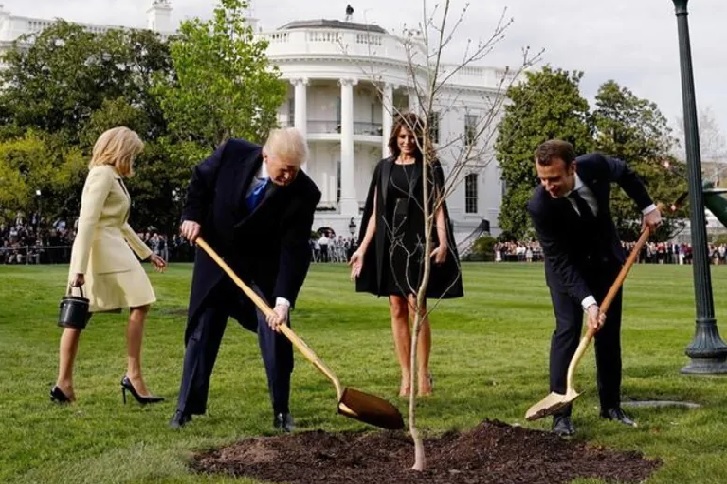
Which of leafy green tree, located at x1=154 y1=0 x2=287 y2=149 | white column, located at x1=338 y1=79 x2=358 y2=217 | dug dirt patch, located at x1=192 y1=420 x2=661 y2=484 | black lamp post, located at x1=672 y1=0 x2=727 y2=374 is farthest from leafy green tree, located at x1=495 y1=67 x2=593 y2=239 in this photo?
dug dirt patch, located at x1=192 y1=420 x2=661 y2=484

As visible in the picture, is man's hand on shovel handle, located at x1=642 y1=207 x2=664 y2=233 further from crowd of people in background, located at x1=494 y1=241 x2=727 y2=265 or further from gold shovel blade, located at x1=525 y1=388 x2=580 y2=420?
crowd of people in background, located at x1=494 y1=241 x2=727 y2=265

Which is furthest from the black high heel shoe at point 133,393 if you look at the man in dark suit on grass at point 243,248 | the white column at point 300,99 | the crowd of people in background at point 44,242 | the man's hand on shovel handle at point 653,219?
the white column at point 300,99

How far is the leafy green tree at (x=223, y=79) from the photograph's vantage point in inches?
1130

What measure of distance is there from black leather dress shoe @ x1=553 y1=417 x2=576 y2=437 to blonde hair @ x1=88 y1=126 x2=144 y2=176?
3.51 m

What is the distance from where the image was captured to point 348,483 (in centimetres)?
524

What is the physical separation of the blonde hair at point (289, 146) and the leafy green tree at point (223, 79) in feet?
70.0

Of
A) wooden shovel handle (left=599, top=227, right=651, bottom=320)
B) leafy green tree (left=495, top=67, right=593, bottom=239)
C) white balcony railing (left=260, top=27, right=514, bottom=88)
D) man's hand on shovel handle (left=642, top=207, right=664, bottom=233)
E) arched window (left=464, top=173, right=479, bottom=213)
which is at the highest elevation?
white balcony railing (left=260, top=27, right=514, bottom=88)

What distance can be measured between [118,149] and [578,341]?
3.46 meters

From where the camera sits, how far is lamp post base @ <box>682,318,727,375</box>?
29.8ft

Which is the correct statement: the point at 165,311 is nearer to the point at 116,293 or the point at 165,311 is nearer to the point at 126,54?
the point at 116,293

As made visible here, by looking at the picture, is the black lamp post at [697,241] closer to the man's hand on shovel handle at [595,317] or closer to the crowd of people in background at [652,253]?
the man's hand on shovel handle at [595,317]

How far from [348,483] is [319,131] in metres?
57.9

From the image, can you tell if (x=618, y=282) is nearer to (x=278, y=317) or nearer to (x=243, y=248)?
(x=278, y=317)

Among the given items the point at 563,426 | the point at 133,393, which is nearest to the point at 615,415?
the point at 563,426
